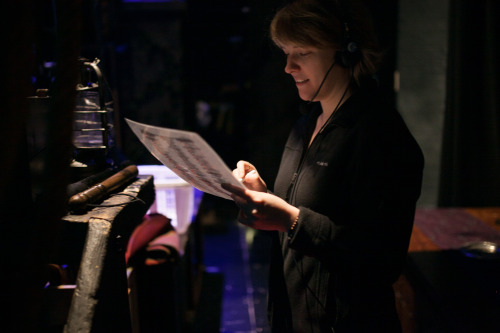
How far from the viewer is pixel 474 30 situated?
9.86 ft

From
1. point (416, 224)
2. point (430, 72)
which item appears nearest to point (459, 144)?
point (430, 72)

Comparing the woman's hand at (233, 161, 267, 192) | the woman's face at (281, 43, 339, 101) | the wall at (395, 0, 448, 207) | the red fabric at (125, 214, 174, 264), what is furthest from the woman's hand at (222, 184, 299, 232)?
the wall at (395, 0, 448, 207)

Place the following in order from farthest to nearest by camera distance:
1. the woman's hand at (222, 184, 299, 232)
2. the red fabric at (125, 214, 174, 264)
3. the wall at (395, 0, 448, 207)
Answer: the wall at (395, 0, 448, 207)
the red fabric at (125, 214, 174, 264)
the woman's hand at (222, 184, 299, 232)

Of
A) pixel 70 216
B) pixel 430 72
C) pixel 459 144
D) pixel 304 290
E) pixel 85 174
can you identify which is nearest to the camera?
pixel 70 216

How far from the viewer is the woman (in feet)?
3.47

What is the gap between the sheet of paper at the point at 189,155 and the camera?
867mm

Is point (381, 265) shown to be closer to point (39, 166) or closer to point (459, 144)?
point (39, 166)

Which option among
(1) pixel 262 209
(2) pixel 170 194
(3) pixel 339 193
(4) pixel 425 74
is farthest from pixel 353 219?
(4) pixel 425 74

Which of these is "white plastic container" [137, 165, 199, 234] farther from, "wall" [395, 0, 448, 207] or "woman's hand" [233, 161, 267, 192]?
"wall" [395, 0, 448, 207]

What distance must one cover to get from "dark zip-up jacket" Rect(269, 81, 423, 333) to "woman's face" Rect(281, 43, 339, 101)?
0.10 metres

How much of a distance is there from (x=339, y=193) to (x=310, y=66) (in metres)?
0.40

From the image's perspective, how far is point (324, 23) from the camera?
46.3 inches

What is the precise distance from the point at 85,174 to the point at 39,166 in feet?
0.56

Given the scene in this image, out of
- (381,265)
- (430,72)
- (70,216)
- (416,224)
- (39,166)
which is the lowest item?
(416,224)
